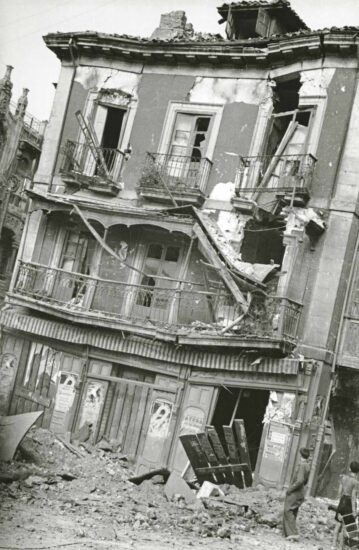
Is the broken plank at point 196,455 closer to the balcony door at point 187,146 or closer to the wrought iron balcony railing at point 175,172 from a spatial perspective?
the wrought iron balcony railing at point 175,172

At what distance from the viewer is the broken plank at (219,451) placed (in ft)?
43.4

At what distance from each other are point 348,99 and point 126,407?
9.38m

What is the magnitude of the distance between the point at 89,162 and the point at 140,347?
5.73 m

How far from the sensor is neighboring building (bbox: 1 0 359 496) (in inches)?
583

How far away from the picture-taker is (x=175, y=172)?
17.4m

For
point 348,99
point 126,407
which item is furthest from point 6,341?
point 348,99

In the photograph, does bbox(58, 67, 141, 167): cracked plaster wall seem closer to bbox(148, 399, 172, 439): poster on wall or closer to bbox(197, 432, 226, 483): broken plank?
bbox(148, 399, 172, 439): poster on wall

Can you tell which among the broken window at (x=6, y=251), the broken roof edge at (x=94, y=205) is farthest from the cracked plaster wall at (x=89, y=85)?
the broken window at (x=6, y=251)

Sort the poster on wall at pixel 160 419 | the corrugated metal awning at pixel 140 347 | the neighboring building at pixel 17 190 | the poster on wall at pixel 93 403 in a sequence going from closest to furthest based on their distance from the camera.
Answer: the corrugated metal awning at pixel 140 347, the poster on wall at pixel 160 419, the poster on wall at pixel 93 403, the neighboring building at pixel 17 190

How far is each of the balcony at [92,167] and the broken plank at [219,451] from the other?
7.62m

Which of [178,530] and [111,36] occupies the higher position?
[111,36]

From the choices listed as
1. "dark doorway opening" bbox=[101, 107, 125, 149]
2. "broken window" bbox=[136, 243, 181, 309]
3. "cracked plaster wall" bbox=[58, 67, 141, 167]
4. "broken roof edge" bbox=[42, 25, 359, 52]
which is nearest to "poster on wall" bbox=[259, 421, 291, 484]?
"broken window" bbox=[136, 243, 181, 309]

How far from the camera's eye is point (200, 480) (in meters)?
13.2

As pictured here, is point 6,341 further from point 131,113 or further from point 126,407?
point 131,113
